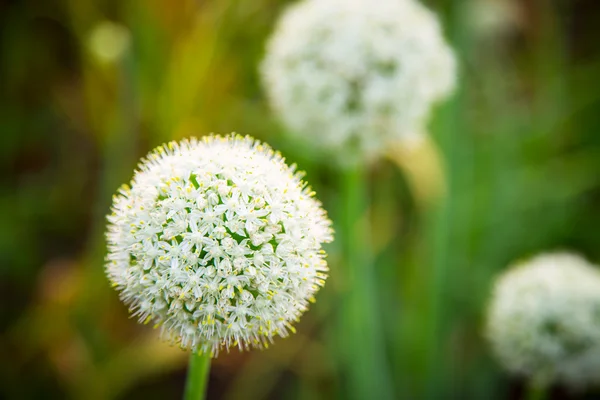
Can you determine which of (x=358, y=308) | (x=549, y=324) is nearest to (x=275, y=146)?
(x=358, y=308)

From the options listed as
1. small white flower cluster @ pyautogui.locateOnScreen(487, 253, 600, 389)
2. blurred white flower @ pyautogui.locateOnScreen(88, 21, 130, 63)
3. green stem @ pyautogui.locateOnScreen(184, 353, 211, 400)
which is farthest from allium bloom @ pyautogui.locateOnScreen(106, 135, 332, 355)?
blurred white flower @ pyautogui.locateOnScreen(88, 21, 130, 63)

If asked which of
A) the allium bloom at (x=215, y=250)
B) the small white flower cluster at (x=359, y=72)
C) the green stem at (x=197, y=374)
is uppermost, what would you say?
the small white flower cluster at (x=359, y=72)

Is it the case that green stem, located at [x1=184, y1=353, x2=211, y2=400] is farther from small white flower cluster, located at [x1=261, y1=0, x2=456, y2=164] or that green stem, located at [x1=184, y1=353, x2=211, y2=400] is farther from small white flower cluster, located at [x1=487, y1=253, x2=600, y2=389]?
small white flower cluster, located at [x1=487, y1=253, x2=600, y2=389]

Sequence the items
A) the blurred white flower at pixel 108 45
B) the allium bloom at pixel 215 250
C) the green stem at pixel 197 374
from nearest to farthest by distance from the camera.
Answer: the allium bloom at pixel 215 250 → the green stem at pixel 197 374 → the blurred white flower at pixel 108 45

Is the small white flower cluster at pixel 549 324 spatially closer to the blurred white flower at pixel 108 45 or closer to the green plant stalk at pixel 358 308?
the green plant stalk at pixel 358 308

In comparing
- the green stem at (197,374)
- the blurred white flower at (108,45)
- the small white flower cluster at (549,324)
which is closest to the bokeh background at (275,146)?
the blurred white flower at (108,45)

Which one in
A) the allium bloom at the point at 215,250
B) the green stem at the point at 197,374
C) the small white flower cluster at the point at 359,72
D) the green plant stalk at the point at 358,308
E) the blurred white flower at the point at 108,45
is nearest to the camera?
the allium bloom at the point at 215,250
